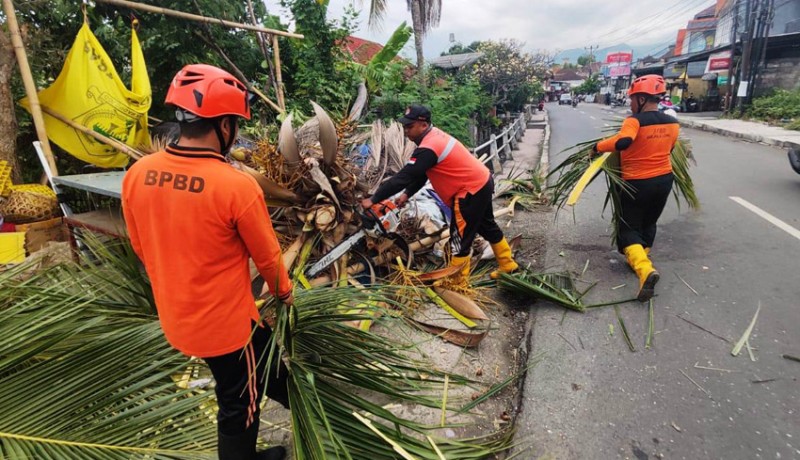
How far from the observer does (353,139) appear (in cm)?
416

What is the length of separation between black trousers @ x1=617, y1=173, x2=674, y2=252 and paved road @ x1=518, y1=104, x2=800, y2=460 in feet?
1.19

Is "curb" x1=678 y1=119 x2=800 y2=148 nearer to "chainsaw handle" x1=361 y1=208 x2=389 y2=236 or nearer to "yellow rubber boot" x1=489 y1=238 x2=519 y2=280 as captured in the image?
"yellow rubber boot" x1=489 y1=238 x2=519 y2=280

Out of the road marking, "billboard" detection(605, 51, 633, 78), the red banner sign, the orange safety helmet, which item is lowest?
the road marking

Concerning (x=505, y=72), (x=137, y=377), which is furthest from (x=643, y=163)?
(x=505, y=72)

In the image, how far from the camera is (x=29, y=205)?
14.0 ft

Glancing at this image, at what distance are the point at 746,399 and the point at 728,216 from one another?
12.9 ft

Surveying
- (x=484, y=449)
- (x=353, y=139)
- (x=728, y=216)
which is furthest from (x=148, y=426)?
(x=728, y=216)

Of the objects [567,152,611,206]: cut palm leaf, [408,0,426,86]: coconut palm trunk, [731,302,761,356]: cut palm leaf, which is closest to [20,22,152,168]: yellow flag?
[567,152,611,206]: cut palm leaf

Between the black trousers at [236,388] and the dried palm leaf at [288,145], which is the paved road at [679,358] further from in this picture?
the dried palm leaf at [288,145]

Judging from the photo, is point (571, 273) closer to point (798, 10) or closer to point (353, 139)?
point (353, 139)

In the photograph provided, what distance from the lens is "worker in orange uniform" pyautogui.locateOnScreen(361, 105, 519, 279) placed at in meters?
3.61

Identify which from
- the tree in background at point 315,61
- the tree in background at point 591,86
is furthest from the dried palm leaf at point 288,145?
the tree in background at point 591,86

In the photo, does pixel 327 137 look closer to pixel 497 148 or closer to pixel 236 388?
pixel 236 388

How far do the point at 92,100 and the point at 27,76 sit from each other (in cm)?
54
